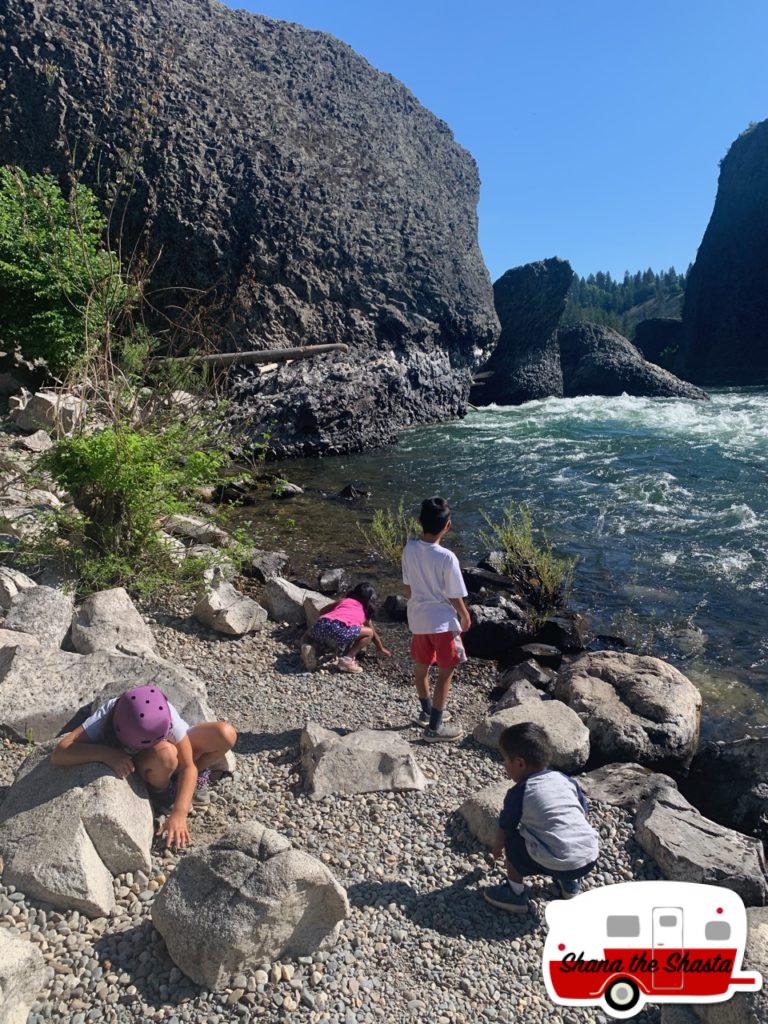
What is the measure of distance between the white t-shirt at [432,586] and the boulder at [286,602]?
197cm

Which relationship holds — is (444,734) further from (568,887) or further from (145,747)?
(145,747)

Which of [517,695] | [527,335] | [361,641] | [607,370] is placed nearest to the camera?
[517,695]

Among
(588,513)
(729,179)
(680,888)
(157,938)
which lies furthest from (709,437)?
(729,179)

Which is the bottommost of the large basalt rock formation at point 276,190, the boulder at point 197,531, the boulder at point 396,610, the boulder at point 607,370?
the boulder at point 396,610

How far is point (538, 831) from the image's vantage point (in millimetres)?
3475

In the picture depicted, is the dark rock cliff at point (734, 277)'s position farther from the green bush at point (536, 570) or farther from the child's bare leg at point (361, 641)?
the child's bare leg at point (361, 641)

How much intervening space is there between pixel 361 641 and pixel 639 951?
4.13m

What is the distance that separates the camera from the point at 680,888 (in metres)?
3.15

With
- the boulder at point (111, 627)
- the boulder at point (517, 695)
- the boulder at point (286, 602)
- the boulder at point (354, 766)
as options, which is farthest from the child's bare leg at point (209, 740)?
the boulder at point (286, 602)

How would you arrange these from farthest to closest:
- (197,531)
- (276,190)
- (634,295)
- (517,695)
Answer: (634,295) → (276,190) → (197,531) → (517,695)

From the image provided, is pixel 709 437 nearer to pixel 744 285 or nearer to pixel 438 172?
pixel 438 172

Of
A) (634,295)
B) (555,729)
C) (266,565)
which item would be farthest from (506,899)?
(634,295)

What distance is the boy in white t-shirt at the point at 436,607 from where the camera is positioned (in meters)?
5.23

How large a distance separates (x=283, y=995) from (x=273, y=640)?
412cm
